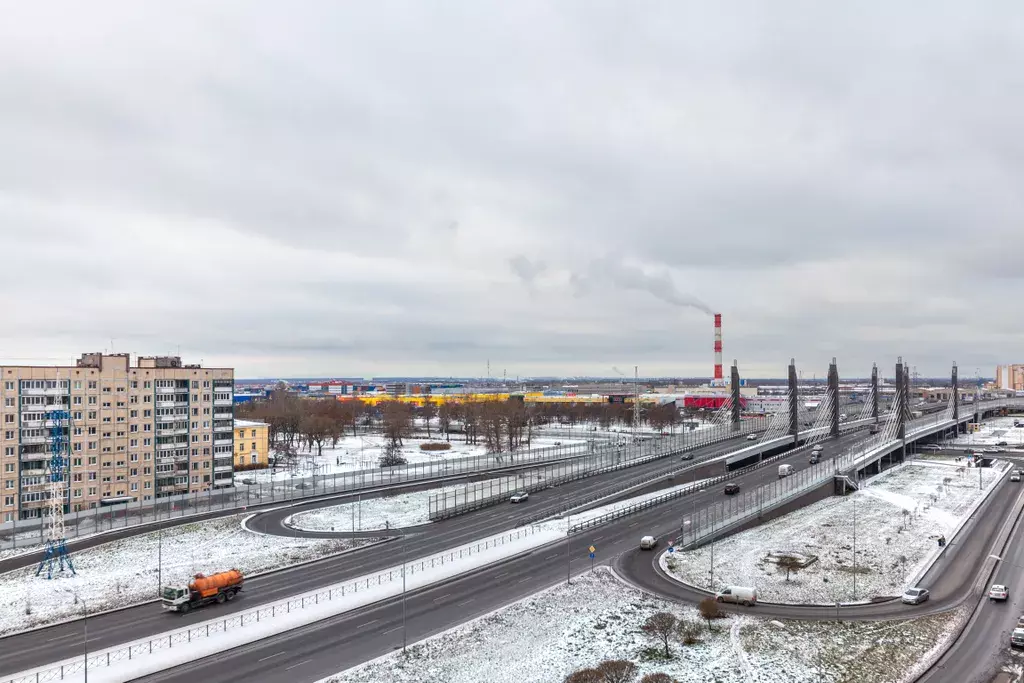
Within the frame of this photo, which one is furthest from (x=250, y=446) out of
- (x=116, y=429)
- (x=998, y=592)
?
(x=998, y=592)

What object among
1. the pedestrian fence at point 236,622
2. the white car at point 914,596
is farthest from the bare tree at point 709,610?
the pedestrian fence at point 236,622

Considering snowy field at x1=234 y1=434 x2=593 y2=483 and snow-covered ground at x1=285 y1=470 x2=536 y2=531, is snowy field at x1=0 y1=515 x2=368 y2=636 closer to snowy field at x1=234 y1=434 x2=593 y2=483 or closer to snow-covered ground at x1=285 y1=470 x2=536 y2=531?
snow-covered ground at x1=285 y1=470 x2=536 y2=531

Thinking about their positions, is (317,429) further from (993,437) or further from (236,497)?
(993,437)

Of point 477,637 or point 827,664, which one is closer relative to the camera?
point 827,664

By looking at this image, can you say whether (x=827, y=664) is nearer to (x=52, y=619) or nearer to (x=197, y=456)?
(x=52, y=619)

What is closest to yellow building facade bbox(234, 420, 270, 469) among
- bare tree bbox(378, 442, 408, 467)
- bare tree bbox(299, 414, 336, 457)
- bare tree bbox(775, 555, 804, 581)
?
bare tree bbox(299, 414, 336, 457)

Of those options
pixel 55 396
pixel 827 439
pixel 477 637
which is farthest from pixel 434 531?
pixel 827 439
